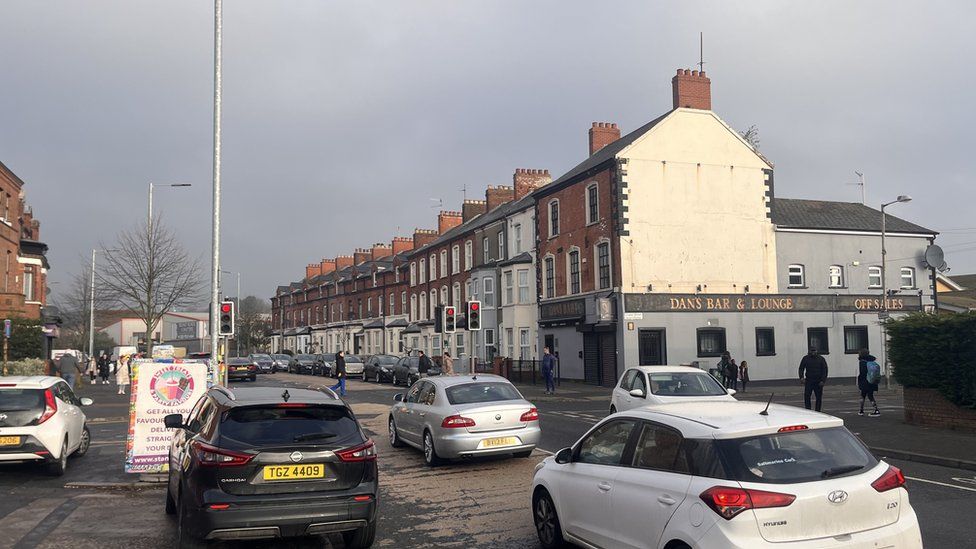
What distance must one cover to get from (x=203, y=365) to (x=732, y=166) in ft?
91.8

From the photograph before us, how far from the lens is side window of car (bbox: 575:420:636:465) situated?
6051mm

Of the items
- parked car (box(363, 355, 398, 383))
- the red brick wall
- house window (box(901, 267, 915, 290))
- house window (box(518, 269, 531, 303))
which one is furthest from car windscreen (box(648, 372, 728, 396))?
house window (box(901, 267, 915, 290))

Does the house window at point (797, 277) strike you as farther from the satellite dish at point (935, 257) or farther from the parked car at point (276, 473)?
the parked car at point (276, 473)

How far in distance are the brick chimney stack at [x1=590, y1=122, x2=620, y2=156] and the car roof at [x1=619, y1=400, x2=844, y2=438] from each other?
111ft

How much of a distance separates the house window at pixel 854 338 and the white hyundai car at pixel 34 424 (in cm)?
3278

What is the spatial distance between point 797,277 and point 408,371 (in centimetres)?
1860

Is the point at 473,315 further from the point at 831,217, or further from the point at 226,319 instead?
the point at 831,217

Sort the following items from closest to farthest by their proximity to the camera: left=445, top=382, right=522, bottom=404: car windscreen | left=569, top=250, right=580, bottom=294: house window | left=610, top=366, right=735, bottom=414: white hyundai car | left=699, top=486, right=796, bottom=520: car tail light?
left=699, top=486, right=796, bottom=520: car tail light
left=445, top=382, right=522, bottom=404: car windscreen
left=610, top=366, right=735, bottom=414: white hyundai car
left=569, top=250, right=580, bottom=294: house window

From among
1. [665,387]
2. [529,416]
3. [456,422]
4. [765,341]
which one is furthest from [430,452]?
[765,341]

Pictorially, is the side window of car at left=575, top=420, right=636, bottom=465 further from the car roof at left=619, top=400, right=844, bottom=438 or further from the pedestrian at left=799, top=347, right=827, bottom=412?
the pedestrian at left=799, top=347, right=827, bottom=412

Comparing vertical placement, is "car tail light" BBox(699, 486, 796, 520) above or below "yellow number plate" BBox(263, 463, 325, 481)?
above

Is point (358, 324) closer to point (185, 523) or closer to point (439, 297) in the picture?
point (439, 297)

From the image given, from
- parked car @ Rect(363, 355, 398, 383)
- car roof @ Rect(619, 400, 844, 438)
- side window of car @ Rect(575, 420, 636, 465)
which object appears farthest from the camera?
parked car @ Rect(363, 355, 398, 383)

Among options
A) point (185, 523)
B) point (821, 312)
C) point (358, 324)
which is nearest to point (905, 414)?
point (185, 523)
